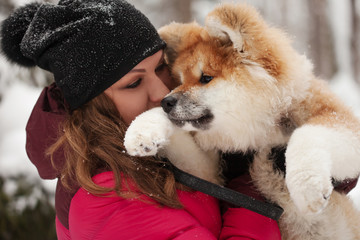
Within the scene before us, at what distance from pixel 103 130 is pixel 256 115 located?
2.99 feet

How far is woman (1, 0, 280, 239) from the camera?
1573mm

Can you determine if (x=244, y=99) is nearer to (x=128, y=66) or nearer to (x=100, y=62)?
(x=128, y=66)

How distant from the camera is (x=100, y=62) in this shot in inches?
68.6

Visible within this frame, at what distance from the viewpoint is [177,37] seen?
2.19 m

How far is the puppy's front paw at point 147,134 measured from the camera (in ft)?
5.21

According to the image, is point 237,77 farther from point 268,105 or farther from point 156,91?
point 156,91

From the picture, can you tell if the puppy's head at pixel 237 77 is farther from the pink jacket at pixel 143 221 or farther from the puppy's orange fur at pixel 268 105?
the pink jacket at pixel 143 221

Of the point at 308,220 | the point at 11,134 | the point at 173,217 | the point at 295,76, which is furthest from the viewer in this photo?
the point at 11,134

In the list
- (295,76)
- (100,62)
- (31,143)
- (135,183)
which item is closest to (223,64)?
(295,76)

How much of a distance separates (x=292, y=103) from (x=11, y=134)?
415 cm

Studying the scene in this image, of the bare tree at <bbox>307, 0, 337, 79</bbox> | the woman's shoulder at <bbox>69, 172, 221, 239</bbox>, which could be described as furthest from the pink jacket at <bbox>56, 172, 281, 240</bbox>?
the bare tree at <bbox>307, 0, 337, 79</bbox>

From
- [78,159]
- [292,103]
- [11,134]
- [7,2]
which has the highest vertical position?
[292,103]

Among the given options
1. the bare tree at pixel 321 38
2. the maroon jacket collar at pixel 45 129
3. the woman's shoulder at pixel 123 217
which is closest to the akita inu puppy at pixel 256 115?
the woman's shoulder at pixel 123 217

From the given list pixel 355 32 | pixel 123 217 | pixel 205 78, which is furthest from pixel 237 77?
pixel 355 32
